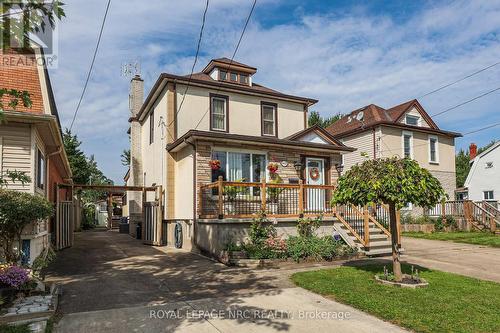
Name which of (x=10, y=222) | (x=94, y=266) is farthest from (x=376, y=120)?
(x=10, y=222)

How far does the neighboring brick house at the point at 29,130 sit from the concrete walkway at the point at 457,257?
10196 millimetres

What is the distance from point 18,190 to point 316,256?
7946 mm

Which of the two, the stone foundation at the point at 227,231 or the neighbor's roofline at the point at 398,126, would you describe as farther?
the neighbor's roofline at the point at 398,126

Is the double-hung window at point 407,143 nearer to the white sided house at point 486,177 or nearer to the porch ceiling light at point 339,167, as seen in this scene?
the white sided house at point 486,177

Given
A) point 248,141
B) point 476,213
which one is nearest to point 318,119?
point 476,213

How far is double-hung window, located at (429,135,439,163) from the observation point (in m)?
24.9

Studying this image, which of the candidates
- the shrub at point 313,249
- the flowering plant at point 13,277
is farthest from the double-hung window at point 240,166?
the flowering plant at point 13,277

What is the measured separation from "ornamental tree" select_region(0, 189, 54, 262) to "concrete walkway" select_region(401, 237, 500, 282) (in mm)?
9622

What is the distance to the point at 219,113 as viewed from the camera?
16828 millimetres

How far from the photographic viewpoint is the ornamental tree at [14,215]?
7133mm

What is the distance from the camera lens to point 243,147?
45.8 ft

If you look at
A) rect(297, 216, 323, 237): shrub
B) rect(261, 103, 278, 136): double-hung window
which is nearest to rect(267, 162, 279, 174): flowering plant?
rect(297, 216, 323, 237): shrub

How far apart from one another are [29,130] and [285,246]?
24.0 feet

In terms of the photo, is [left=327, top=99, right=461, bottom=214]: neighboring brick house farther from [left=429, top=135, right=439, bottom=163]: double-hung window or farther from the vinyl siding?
the vinyl siding
